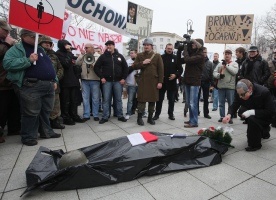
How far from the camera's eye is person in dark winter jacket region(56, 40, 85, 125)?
484cm

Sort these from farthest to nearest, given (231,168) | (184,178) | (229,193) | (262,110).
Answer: (262,110)
(231,168)
(184,178)
(229,193)

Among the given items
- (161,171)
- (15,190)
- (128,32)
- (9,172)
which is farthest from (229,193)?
(128,32)

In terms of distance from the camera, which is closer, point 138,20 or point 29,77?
point 29,77

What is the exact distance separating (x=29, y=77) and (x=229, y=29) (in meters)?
7.70

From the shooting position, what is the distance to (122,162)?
237cm

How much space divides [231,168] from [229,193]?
0.64 m

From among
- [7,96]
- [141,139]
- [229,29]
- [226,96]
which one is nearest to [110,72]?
[7,96]

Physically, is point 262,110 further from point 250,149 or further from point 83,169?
point 83,169

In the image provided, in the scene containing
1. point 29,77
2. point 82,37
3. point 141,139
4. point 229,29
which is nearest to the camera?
point 141,139

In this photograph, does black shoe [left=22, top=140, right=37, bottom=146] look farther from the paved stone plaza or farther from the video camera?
the video camera

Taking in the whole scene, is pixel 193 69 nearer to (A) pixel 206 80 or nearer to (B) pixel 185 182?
(A) pixel 206 80

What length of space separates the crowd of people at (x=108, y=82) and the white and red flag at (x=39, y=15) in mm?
281

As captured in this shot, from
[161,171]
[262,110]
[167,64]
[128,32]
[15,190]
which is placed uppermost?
[128,32]

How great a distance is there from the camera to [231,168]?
2.77 m
